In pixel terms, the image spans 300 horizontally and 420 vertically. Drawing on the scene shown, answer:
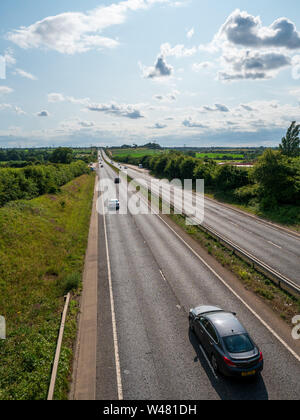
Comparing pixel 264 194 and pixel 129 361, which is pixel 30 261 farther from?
pixel 264 194

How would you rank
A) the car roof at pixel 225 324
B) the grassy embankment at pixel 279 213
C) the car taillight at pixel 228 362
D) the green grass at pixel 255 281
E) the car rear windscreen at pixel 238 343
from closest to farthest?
the car taillight at pixel 228 362 < the car rear windscreen at pixel 238 343 < the car roof at pixel 225 324 < the green grass at pixel 255 281 < the grassy embankment at pixel 279 213

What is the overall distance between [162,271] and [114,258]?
209 inches

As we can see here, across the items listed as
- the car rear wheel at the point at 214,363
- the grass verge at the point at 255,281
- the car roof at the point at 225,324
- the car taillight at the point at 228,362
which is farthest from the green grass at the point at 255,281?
the car taillight at the point at 228,362

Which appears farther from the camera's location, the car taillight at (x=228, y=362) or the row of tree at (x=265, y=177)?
the row of tree at (x=265, y=177)

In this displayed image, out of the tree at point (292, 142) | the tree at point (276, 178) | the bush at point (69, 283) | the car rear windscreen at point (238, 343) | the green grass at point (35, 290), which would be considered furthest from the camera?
the tree at point (292, 142)

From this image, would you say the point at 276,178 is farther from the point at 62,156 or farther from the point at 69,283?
the point at 62,156

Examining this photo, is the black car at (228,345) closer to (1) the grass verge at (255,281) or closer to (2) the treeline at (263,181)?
(1) the grass verge at (255,281)

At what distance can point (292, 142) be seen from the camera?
197 ft

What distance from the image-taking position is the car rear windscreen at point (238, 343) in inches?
393

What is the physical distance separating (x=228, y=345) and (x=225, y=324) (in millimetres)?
1094

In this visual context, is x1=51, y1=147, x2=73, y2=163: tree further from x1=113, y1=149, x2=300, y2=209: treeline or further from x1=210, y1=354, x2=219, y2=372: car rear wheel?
x1=210, y1=354, x2=219, y2=372: car rear wheel

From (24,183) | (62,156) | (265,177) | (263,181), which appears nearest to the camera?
(24,183)

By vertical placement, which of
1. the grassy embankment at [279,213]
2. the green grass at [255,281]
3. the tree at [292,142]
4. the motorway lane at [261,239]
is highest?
the tree at [292,142]

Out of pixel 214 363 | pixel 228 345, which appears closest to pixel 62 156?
pixel 214 363
